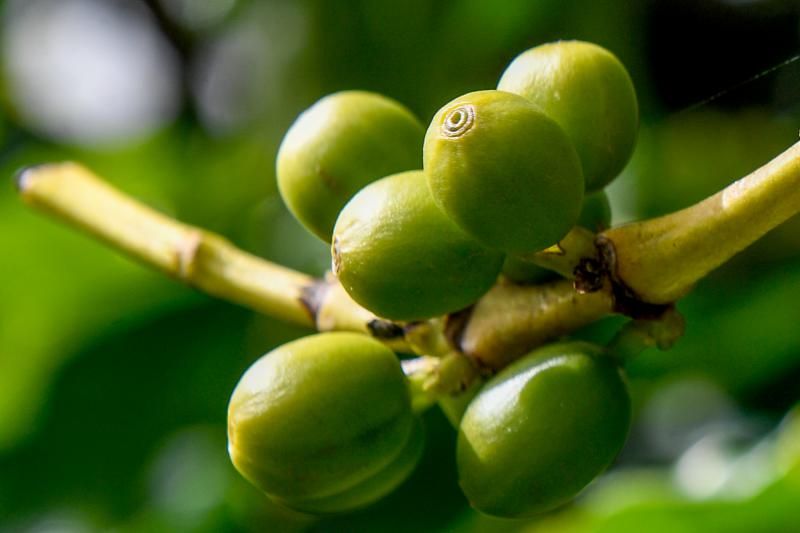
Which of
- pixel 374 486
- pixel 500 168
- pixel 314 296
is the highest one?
pixel 500 168

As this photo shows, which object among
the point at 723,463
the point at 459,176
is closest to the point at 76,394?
the point at 723,463

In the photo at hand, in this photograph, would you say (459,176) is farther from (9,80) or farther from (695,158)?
(9,80)

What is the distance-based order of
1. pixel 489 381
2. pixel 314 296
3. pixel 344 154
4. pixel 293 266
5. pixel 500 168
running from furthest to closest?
pixel 293 266 < pixel 314 296 < pixel 344 154 < pixel 489 381 < pixel 500 168

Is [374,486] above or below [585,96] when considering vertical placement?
below

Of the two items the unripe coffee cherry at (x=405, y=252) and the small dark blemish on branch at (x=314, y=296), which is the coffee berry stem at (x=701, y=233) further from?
the small dark blemish on branch at (x=314, y=296)

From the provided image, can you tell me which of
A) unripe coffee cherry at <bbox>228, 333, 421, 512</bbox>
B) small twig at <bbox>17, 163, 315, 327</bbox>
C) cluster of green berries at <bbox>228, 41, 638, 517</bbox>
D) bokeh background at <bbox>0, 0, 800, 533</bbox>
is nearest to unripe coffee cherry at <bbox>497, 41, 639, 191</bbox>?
cluster of green berries at <bbox>228, 41, 638, 517</bbox>

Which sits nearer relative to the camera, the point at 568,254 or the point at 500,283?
the point at 568,254

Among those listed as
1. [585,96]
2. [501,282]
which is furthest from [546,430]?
[585,96]

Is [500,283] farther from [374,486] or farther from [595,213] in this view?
[374,486]

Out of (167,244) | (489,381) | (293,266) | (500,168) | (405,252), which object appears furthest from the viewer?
(293,266)
